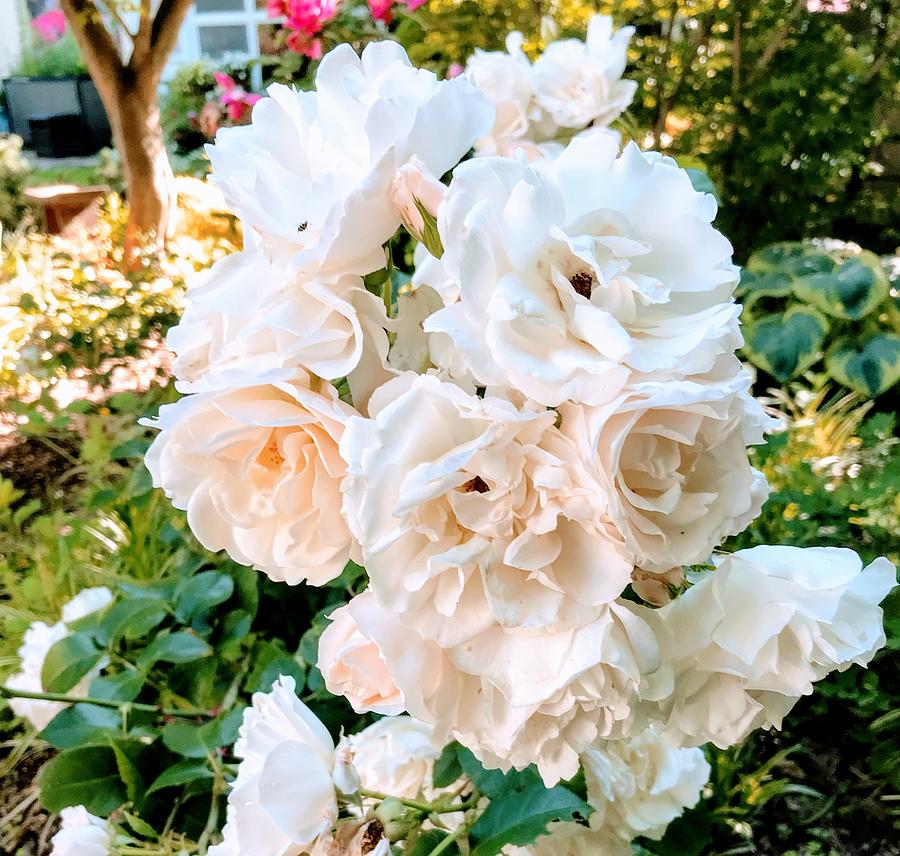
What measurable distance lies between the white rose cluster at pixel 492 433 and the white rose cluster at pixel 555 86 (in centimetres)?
76

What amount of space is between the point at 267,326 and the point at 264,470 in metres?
0.07

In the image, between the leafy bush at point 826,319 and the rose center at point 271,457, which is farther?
the leafy bush at point 826,319

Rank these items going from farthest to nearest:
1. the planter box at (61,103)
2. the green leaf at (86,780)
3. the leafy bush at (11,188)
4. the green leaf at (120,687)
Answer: the planter box at (61,103) < the leafy bush at (11,188) < the green leaf at (120,687) < the green leaf at (86,780)

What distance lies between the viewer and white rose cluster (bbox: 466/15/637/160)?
3.56ft

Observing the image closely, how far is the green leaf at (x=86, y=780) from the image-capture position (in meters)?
0.68

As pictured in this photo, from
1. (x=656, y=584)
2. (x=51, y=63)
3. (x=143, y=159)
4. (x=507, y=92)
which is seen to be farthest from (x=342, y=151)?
(x=51, y=63)

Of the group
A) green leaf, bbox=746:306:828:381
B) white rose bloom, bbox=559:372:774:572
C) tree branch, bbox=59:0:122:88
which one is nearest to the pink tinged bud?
white rose bloom, bbox=559:372:774:572

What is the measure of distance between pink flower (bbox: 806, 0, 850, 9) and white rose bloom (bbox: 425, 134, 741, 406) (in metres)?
2.39

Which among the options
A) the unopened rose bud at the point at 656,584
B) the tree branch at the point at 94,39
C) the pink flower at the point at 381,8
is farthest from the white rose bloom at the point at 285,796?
the tree branch at the point at 94,39

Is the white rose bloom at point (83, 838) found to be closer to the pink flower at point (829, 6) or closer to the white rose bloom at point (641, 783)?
the white rose bloom at point (641, 783)

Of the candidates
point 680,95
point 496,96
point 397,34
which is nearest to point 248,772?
point 496,96

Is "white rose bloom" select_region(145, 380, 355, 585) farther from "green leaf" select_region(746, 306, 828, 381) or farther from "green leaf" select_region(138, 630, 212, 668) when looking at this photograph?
"green leaf" select_region(746, 306, 828, 381)

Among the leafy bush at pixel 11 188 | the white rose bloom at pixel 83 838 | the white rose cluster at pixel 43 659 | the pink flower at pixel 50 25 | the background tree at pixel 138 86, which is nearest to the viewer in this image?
the white rose bloom at pixel 83 838

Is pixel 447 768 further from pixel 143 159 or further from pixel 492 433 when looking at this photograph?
pixel 143 159
